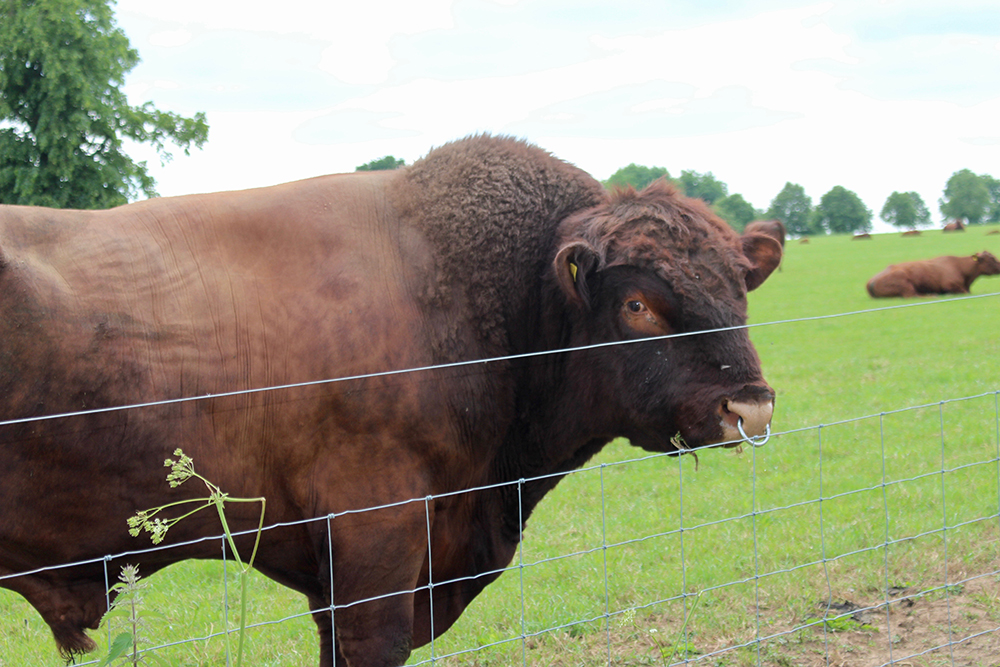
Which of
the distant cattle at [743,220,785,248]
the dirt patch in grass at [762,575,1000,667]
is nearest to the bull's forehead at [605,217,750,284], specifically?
the distant cattle at [743,220,785,248]

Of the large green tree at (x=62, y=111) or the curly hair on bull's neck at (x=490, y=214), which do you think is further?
the large green tree at (x=62, y=111)

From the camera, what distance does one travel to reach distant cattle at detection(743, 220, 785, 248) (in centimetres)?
421

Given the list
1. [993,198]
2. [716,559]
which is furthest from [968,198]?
[716,559]

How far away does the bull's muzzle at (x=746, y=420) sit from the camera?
3.33m

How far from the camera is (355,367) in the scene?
328 centimetres

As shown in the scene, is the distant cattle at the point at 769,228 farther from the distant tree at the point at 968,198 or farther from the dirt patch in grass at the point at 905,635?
the distant tree at the point at 968,198

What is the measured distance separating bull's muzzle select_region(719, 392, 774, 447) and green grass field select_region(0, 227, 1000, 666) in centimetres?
30

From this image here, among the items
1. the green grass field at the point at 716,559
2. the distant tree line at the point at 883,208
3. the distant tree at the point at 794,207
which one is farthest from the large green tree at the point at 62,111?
the distant tree at the point at 794,207

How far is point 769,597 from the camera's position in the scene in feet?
16.5

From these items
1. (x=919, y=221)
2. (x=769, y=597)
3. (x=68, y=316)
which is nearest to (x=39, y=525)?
(x=68, y=316)

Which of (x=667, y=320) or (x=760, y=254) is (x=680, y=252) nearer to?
(x=667, y=320)

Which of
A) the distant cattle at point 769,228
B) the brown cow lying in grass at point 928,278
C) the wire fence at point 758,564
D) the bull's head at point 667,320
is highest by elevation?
the distant cattle at point 769,228

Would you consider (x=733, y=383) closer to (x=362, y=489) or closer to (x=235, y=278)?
(x=362, y=489)

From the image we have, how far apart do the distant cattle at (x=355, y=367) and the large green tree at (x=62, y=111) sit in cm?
1929
